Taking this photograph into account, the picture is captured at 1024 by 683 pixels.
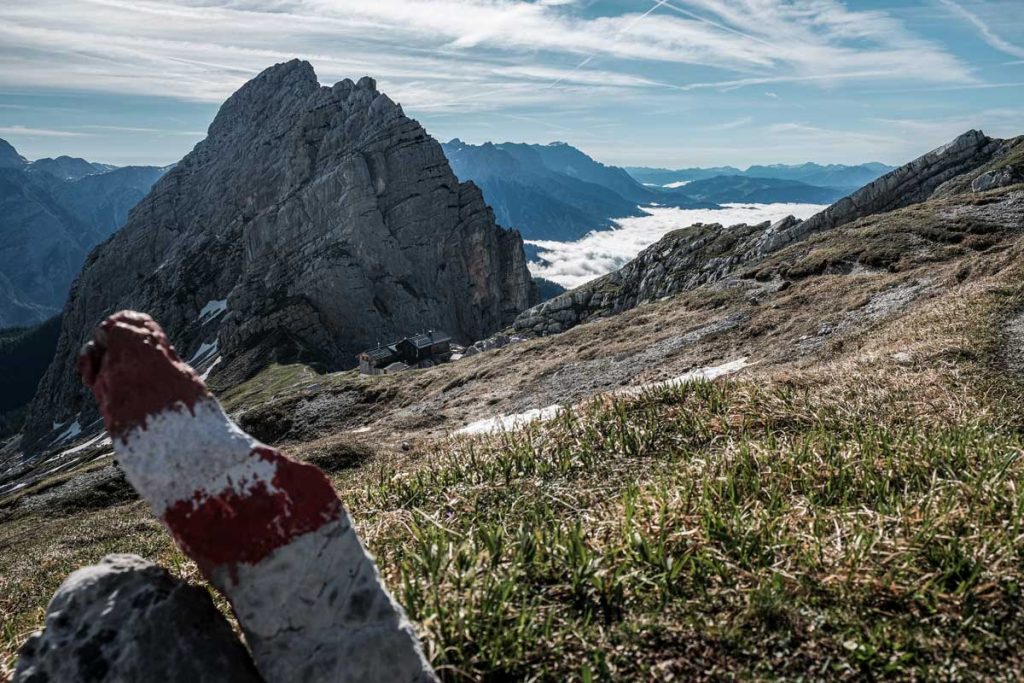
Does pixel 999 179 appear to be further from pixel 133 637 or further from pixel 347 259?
pixel 347 259

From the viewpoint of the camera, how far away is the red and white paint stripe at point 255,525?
4875 millimetres

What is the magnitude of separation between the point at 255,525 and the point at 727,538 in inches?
200

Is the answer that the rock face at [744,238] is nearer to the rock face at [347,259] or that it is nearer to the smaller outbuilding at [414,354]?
the smaller outbuilding at [414,354]

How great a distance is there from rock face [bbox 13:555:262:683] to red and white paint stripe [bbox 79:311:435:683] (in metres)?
0.43

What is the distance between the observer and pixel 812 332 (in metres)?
A: 27.5

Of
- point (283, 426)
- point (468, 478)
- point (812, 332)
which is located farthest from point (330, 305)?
point (468, 478)

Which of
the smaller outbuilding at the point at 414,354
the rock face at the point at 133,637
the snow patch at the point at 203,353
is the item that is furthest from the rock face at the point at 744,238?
the snow patch at the point at 203,353

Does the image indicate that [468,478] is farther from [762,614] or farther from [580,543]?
[762,614]

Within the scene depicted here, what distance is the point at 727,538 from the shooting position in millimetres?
7023

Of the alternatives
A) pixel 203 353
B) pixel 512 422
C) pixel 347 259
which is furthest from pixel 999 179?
pixel 203 353

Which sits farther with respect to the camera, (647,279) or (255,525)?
(647,279)

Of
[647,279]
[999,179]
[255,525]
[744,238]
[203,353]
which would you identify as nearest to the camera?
[255,525]

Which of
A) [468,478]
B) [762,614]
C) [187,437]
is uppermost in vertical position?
[187,437]

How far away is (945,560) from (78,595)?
27.6 feet
